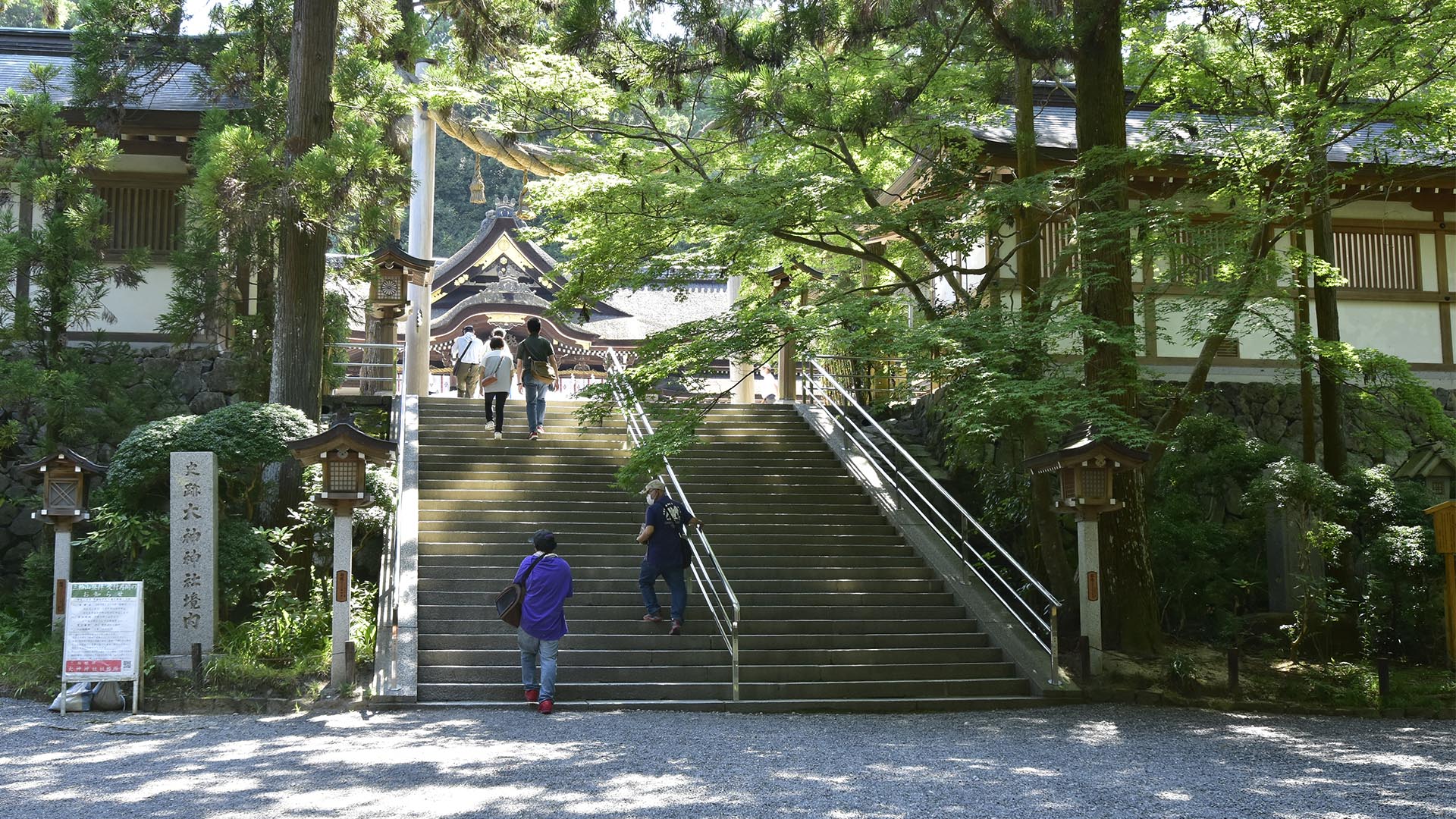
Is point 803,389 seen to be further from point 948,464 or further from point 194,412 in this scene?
point 194,412

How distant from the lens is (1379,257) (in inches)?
598

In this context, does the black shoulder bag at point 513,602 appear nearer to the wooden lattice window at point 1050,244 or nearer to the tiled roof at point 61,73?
the tiled roof at point 61,73

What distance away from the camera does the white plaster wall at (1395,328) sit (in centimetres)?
1488

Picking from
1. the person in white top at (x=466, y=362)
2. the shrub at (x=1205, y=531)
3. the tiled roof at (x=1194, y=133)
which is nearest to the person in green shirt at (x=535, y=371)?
the person in white top at (x=466, y=362)

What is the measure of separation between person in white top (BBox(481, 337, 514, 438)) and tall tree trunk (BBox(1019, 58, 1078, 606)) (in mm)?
5656

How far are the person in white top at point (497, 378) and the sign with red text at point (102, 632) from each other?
5.16 metres

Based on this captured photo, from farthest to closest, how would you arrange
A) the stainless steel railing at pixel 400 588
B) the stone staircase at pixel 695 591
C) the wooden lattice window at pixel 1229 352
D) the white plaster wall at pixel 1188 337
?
the wooden lattice window at pixel 1229 352 < the white plaster wall at pixel 1188 337 < the stone staircase at pixel 695 591 < the stainless steel railing at pixel 400 588

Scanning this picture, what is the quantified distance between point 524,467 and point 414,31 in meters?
4.87

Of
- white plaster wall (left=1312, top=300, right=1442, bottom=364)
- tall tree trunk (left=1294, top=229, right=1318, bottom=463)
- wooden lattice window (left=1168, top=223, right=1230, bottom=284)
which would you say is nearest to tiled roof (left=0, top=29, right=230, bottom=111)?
wooden lattice window (left=1168, top=223, right=1230, bottom=284)

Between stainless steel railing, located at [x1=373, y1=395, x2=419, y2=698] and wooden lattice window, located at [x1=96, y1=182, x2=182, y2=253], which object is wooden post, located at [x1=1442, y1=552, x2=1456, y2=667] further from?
wooden lattice window, located at [x1=96, y1=182, x2=182, y2=253]

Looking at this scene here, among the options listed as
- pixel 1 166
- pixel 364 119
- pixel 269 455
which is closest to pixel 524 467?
pixel 269 455

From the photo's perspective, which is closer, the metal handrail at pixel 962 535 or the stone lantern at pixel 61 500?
the stone lantern at pixel 61 500

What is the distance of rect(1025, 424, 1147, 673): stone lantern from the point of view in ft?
31.6

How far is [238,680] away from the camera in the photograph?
9.07 meters
